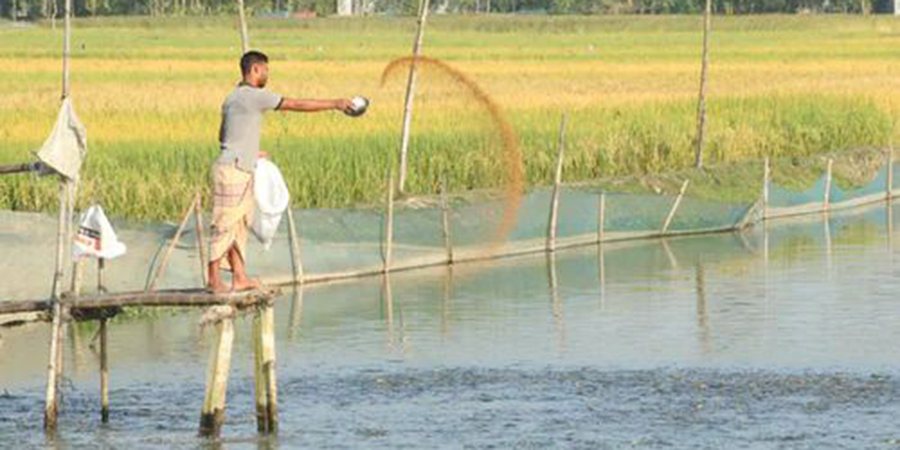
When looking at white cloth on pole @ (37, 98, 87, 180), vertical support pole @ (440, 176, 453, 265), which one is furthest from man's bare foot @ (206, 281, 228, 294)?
vertical support pole @ (440, 176, 453, 265)

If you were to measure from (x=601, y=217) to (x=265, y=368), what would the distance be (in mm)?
9704

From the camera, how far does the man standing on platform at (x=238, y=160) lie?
10945mm

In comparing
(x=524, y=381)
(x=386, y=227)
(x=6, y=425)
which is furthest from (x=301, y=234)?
(x=6, y=425)

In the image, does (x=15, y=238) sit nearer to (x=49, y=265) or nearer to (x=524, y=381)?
(x=49, y=265)

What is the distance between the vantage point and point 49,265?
15023mm

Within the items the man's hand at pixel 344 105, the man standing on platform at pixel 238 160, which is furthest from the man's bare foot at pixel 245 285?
the man's hand at pixel 344 105

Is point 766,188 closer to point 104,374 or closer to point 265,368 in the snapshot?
point 104,374

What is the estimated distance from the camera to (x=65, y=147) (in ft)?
36.2

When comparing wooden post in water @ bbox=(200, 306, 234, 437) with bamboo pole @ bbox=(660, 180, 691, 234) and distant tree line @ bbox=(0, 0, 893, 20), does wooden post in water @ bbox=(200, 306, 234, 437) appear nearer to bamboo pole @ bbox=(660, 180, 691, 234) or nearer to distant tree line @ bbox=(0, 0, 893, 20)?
bamboo pole @ bbox=(660, 180, 691, 234)

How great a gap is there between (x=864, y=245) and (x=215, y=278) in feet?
36.7

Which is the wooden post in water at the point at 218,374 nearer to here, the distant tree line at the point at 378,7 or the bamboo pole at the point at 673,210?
the bamboo pole at the point at 673,210

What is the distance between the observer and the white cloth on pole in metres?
10.9

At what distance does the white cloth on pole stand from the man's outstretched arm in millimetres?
988

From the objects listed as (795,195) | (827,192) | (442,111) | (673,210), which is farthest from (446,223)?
(442,111)
